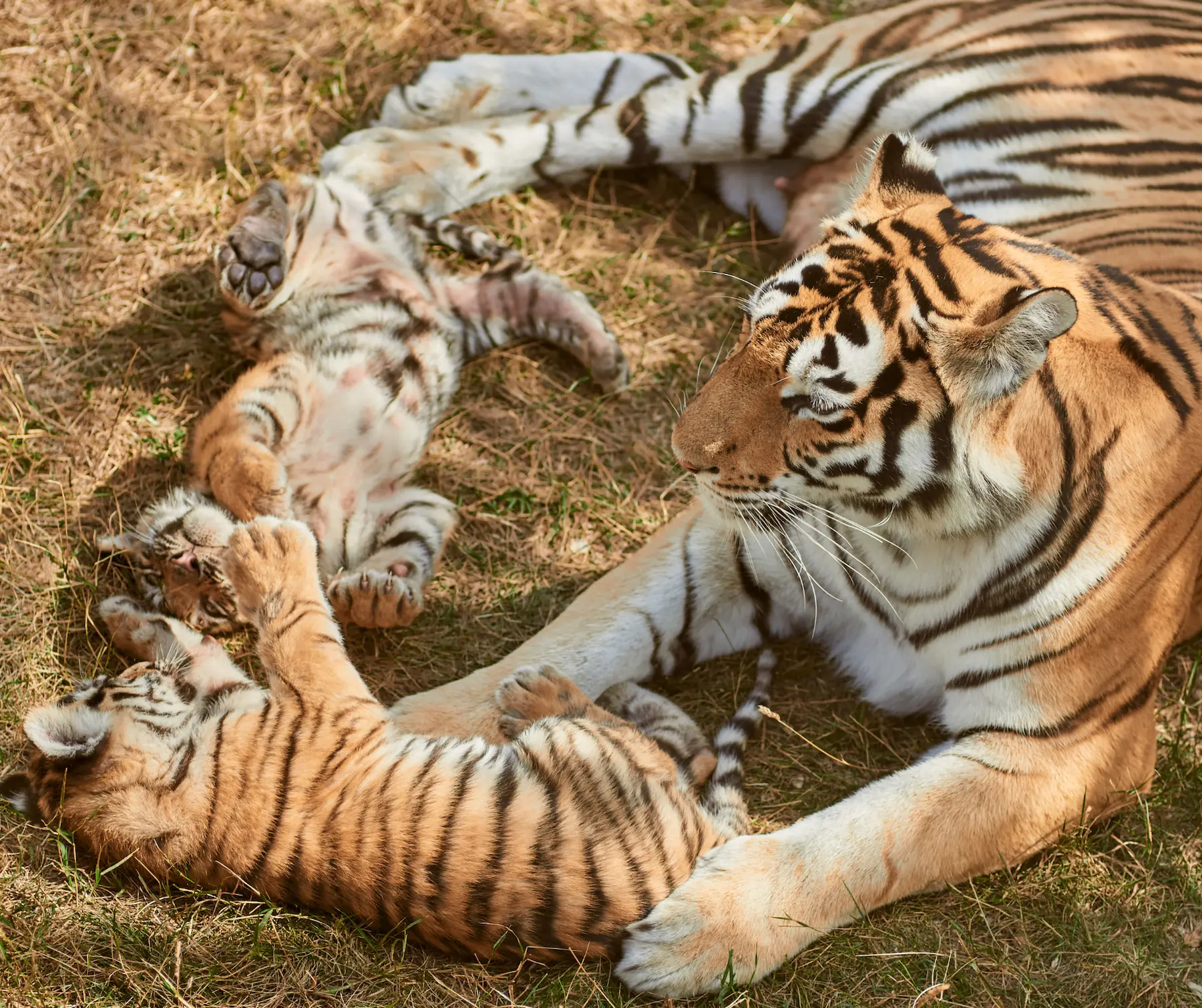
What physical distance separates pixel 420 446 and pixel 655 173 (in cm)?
118

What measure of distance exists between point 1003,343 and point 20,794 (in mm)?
1834

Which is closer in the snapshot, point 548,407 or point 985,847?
point 985,847

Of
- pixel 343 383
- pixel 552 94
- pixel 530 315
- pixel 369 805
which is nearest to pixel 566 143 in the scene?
pixel 552 94

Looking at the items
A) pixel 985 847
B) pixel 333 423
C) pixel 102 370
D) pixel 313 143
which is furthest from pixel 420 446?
pixel 985 847

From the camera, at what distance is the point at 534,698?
2.33 metres

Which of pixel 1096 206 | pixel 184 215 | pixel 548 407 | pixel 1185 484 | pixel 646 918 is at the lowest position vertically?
pixel 646 918

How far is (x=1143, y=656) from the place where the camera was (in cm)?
216

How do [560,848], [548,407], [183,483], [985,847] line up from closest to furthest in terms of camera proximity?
[560,848] → [985,847] → [183,483] → [548,407]

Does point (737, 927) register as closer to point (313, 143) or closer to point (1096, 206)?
point (1096, 206)

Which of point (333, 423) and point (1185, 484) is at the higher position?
point (1185, 484)

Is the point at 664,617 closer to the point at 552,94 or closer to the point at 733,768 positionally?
the point at 733,768

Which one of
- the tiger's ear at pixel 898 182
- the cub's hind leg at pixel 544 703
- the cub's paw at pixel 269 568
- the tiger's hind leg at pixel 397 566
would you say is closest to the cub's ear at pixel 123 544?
the cub's paw at pixel 269 568

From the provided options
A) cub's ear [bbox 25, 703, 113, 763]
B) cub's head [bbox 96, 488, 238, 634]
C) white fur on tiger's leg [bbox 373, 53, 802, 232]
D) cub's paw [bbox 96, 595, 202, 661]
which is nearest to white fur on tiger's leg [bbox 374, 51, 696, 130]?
white fur on tiger's leg [bbox 373, 53, 802, 232]

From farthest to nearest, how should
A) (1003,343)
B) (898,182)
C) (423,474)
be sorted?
(423,474), (898,182), (1003,343)
